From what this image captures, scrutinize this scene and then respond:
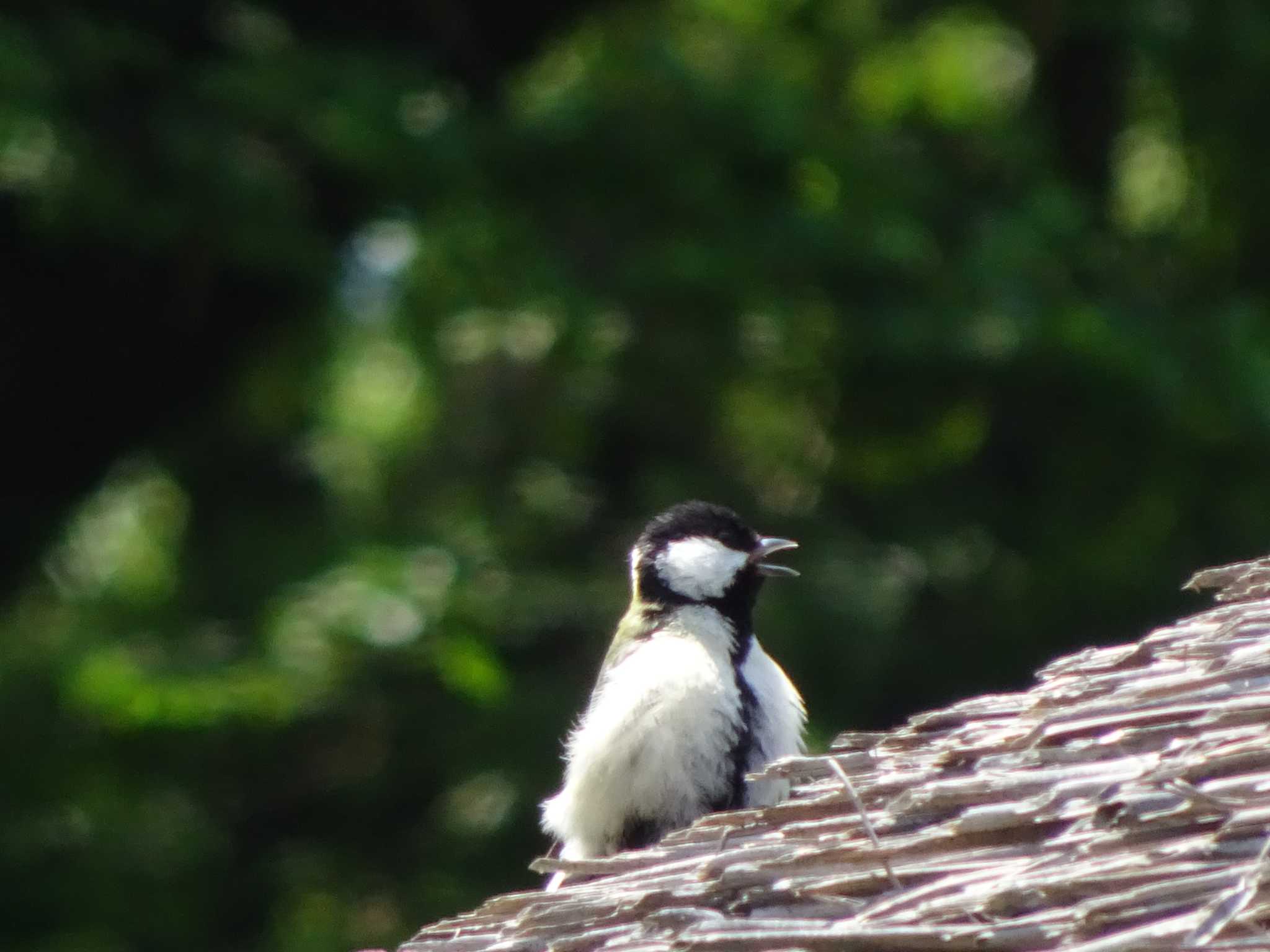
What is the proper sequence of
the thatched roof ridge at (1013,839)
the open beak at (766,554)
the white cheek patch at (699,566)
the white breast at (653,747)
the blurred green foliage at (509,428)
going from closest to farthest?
the thatched roof ridge at (1013,839), the white breast at (653,747), the white cheek patch at (699,566), the open beak at (766,554), the blurred green foliage at (509,428)

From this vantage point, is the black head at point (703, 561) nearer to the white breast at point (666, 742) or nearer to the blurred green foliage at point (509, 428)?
the white breast at point (666, 742)

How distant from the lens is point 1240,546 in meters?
9.05

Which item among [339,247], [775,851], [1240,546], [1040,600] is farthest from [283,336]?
[775,851]

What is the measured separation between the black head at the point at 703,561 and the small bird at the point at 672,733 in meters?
0.04

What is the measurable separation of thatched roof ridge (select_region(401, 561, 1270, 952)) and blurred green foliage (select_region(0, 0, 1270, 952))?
4476 millimetres

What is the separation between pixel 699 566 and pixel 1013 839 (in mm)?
2074

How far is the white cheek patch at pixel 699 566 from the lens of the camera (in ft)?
15.2

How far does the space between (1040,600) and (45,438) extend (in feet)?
14.6

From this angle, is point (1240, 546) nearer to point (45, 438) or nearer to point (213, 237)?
point (213, 237)

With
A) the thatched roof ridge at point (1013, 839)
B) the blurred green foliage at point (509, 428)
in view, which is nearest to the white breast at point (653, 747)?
the thatched roof ridge at point (1013, 839)

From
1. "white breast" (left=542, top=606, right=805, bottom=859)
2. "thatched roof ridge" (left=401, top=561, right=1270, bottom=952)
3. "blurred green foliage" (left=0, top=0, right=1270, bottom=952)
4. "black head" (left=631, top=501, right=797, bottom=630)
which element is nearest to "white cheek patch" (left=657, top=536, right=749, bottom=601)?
"black head" (left=631, top=501, right=797, bottom=630)

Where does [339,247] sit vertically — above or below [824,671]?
above

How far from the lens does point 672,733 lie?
412 cm

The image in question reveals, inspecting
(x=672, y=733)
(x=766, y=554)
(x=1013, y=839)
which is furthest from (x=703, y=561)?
(x=1013, y=839)
